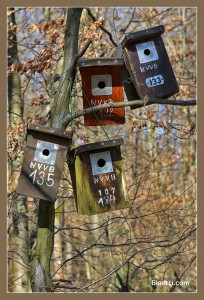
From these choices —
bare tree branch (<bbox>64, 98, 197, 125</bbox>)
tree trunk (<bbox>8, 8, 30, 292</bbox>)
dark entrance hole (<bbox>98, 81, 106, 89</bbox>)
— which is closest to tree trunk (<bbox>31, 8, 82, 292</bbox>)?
bare tree branch (<bbox>64, 98, 197, 125</bbox>)

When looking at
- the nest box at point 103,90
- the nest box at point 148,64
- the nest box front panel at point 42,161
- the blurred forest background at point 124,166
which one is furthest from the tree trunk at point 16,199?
the nest box front panel at point 42,161

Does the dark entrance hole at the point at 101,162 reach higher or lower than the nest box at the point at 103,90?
lower

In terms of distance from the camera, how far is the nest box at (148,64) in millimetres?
5098

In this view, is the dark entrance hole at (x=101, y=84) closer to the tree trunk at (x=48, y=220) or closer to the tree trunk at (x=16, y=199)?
the tree trunk at (x=48, y=220)

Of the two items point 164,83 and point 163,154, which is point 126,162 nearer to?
point 163,154

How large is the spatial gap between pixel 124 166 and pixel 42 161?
562 centimetres

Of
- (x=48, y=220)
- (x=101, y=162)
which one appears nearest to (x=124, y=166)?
(x=101, y=162)

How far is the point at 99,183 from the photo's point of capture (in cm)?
490

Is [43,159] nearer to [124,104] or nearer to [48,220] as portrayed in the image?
[48,220]

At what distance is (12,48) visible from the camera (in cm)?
846

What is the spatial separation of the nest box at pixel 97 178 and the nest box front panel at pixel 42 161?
0.20 meters

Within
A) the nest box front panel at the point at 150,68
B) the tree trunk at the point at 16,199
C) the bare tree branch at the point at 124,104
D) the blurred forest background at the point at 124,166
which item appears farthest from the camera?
the tree trunk at the point at 16,199

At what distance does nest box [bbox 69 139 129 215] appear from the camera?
191 inches

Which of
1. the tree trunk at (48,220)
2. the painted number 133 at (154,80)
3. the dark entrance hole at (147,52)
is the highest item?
the dark entrance hole at (147,52)
